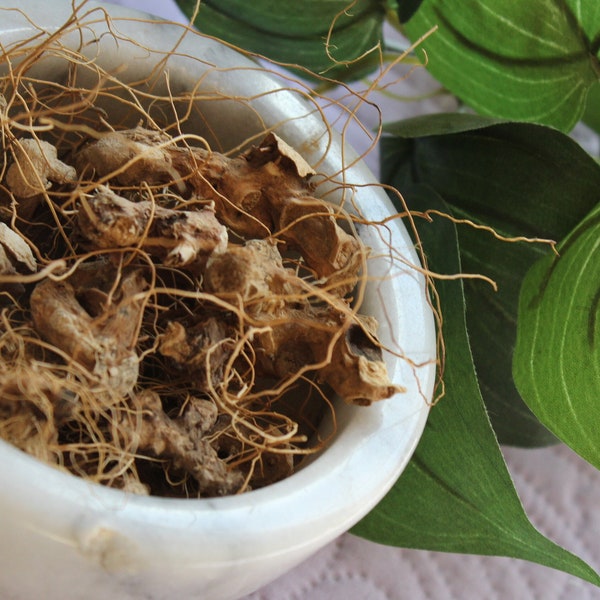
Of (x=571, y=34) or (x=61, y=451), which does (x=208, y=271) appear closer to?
(x=61, y=451)

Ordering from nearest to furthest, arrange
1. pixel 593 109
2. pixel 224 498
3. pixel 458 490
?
pixel 224 498
pixel 458 490
pixel 593 109

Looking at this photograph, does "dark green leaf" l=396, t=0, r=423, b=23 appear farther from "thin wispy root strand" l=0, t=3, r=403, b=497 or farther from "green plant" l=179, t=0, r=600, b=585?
"thin wispy root strand" l=0, t=3, r=403, b=497

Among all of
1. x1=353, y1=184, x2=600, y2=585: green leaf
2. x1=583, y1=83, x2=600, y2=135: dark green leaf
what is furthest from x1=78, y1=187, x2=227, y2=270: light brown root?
x1=583, y1=83, x2=600, y2=135: dark green leaf

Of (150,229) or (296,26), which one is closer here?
(150,229)

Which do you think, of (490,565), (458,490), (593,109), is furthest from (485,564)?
(593,109)

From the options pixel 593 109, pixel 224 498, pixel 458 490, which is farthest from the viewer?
pixel 593 109

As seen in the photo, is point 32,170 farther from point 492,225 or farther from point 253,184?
point 492,225
